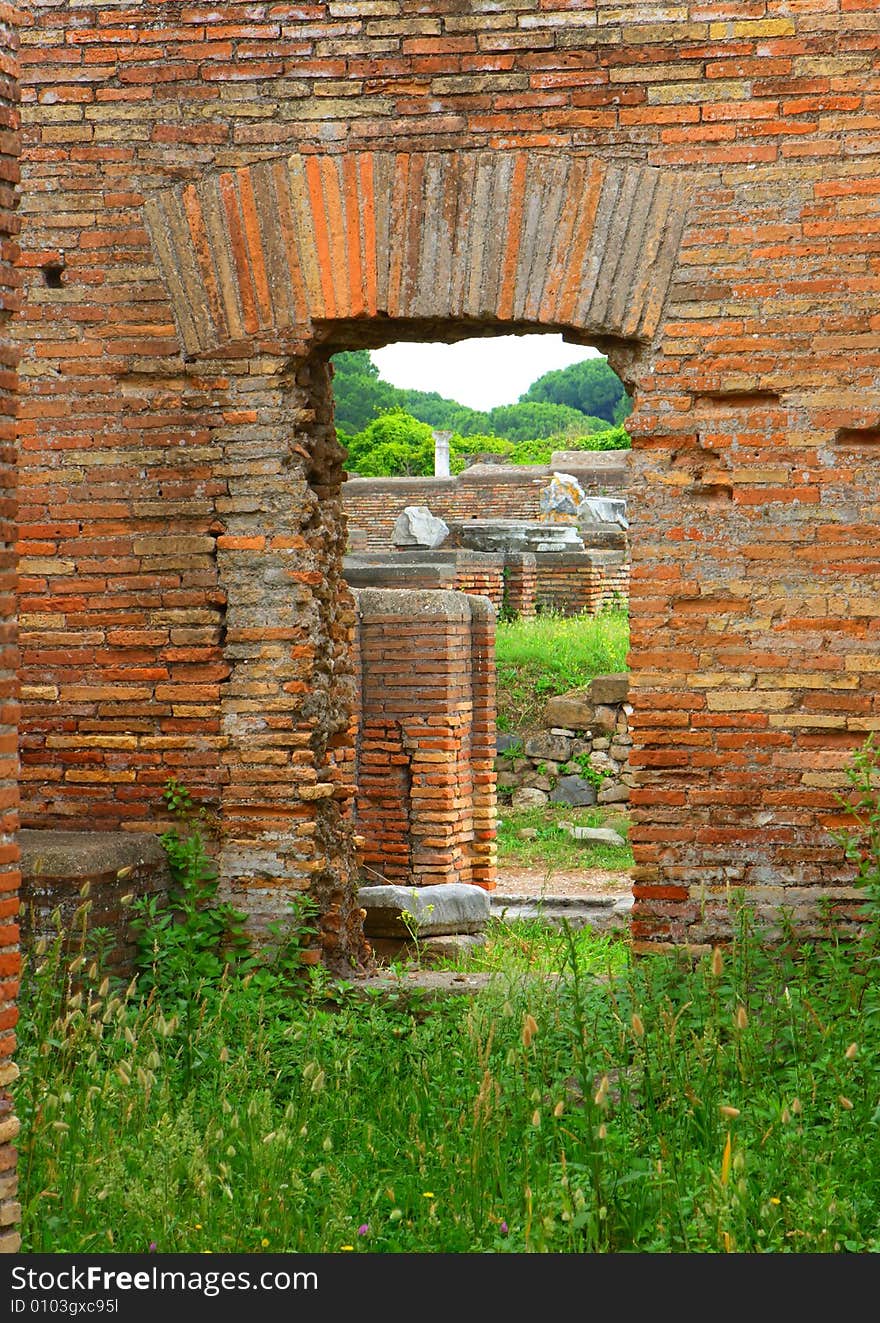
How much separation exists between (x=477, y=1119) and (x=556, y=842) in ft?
30.5

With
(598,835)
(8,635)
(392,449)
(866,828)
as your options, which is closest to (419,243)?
(866,828)

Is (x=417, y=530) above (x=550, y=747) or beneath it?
above

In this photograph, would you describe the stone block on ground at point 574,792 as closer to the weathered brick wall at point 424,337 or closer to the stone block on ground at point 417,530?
the stone block on ground at point 417,530

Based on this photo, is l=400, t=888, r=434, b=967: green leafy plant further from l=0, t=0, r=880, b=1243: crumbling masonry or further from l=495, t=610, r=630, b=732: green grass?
l=495, t=610, r=630, b=732: green grass

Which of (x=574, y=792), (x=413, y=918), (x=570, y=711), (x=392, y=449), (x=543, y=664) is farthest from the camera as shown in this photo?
(x=392, y=449)

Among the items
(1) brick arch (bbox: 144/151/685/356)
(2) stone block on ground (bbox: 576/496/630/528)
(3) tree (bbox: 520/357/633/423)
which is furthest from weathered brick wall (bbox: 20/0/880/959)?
(3) tree (bbox: 520/357/633/423)

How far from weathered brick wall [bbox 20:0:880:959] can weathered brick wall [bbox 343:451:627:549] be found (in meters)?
18.6

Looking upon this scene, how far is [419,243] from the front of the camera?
5.80m

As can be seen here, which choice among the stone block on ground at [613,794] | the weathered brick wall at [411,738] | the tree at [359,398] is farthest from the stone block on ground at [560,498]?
the tree at [359,398]

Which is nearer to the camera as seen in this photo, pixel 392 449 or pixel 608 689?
pixel 608 689

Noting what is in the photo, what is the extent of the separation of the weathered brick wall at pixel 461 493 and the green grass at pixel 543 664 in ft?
30.5

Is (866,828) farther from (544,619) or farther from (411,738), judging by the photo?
(544,619)

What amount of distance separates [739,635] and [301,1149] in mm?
2605
